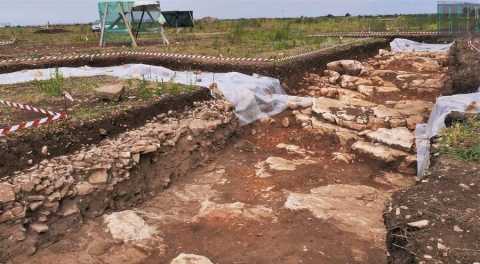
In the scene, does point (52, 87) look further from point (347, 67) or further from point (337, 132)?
point (347, 67)

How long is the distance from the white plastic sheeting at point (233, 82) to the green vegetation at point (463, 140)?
319 centimetres

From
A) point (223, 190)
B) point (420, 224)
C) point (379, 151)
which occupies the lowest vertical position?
point (223, 190)

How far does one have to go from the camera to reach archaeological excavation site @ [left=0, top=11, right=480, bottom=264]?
399 cm

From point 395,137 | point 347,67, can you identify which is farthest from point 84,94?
point 347,67

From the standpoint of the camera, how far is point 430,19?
2188 cm

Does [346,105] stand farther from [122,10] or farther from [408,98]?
[122,10]

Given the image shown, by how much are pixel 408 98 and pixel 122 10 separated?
8293 millimetres

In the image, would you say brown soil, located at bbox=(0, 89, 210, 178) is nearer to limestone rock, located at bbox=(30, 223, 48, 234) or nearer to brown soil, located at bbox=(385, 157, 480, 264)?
limestone rock, located at bbox=(30, 223, 48, 234)

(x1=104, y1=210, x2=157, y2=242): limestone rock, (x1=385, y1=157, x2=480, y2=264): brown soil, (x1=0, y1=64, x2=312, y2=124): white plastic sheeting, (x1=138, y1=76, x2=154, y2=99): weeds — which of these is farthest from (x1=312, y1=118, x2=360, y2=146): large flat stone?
(x1=104, y1=210, x2=157, y2=242): limestone rock

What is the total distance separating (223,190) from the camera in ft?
18.3

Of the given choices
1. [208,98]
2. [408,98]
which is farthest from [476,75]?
[208,98]

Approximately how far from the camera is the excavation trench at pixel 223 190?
13.6 ft

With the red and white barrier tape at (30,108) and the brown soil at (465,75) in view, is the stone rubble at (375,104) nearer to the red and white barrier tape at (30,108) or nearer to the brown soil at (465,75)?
the brown soil at (465,75)

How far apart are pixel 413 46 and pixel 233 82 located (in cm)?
967
